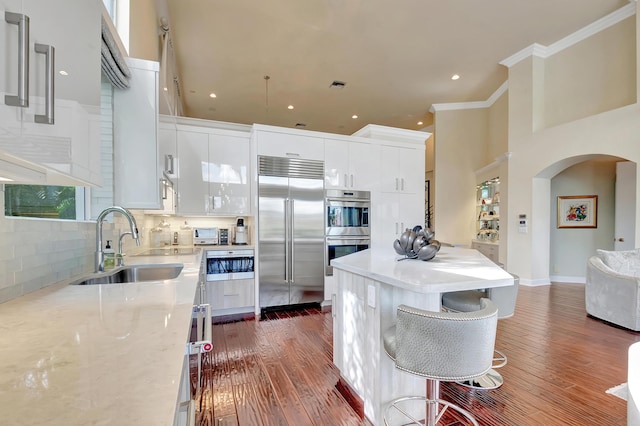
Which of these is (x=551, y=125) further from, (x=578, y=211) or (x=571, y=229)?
(x=571, y=229)

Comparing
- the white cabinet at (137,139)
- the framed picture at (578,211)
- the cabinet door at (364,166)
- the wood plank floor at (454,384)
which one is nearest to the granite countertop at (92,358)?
the white cabinet at (137,139)

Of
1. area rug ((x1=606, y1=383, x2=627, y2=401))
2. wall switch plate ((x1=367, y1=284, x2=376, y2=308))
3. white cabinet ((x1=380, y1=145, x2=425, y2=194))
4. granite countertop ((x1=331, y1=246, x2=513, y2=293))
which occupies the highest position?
white cabinet ((x1=380, y1=145, x2=425, y2=194))

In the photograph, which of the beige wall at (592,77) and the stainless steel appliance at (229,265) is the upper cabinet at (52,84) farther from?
the beige wall at (592,77)

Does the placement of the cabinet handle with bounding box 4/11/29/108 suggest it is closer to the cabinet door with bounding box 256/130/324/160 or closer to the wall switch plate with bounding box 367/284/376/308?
the wall switch plate with bounding box 367/284/376/308

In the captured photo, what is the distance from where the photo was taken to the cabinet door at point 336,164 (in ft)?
14.1

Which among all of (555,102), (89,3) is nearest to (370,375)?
(89,3)

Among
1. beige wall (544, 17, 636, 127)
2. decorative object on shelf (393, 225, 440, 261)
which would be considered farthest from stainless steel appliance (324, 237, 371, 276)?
beige wall (544, 17, 636, 127)

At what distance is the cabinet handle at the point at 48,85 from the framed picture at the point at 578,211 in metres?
7.66

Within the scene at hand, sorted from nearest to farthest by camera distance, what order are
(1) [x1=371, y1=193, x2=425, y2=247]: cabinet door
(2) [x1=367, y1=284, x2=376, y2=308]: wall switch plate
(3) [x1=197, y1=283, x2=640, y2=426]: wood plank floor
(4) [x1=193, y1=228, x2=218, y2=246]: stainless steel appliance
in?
(2) [x1=367, y1=284, x2=376, y2=308]: wall switch plate → (3) [x1=197, y1=283, x2=640, y2=426]: wood plank floor → (4) [x1=193, y1=228, x2=218, y2=246]: stainless steel appliance → (1) [x1=371, y1=193, x2=425, y2=247]: cabinet door

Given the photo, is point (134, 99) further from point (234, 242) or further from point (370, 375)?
point (234, 242)

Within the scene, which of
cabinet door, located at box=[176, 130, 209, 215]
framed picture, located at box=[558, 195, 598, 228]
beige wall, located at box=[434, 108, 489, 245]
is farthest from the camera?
beige wall, located at box=[434, 108, 489, 245]

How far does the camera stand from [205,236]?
4184 mm

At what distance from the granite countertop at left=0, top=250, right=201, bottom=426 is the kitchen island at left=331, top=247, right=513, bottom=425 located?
1.02 metres

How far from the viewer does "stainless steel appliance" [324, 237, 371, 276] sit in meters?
4.25
